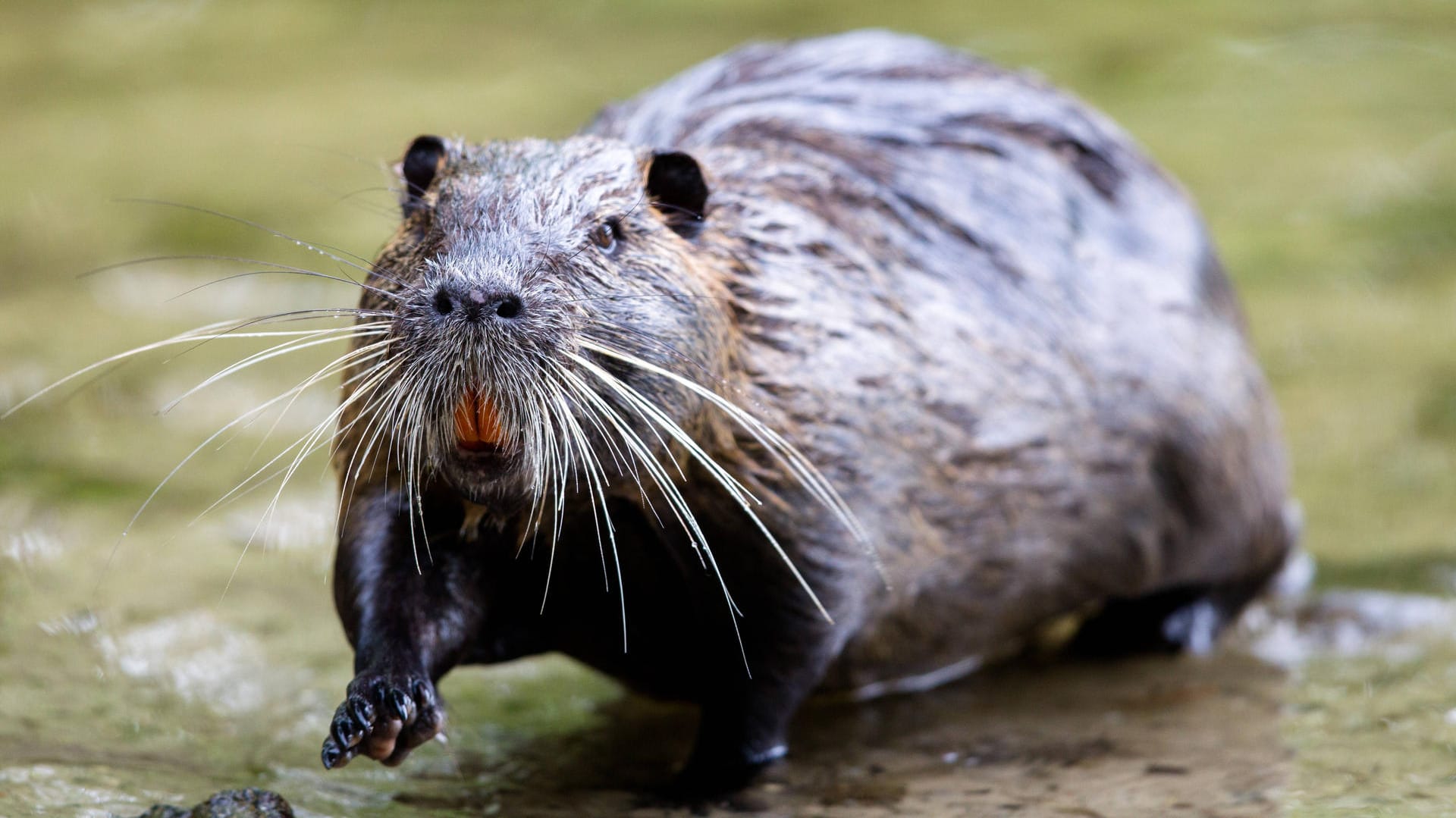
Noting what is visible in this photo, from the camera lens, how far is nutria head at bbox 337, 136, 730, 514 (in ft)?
10.2

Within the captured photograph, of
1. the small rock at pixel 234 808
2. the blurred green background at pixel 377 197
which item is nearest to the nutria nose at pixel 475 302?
the blurred green background at pixel 377 197

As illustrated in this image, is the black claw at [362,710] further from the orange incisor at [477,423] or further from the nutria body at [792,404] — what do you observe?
the orange incisor at [477,423]

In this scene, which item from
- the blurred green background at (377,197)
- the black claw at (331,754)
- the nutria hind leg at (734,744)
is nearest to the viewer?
the black claw at (331,754)

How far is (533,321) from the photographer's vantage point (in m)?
3.12

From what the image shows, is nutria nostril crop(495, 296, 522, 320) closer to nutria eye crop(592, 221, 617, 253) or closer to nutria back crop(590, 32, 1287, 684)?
nutria eye crop(592, 221, 617, 253)

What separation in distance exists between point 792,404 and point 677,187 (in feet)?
1.86

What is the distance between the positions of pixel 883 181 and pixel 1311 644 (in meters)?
1.94

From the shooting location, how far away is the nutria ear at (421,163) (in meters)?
3.63

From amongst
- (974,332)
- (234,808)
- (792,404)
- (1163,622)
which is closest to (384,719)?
(234,808)

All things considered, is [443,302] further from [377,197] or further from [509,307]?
[377,197]

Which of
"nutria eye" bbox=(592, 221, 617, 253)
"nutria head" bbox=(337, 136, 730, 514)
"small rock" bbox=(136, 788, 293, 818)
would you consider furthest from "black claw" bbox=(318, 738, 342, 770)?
"nutria eye" bbox=(592, 221, 617, 253)

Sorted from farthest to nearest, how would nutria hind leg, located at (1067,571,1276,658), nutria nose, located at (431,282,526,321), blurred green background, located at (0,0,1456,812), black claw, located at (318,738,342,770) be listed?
blurred green background, located at (0,0,1456,812), nutria hind leg, located at (1067,571,1276,658), black claw, located at (318,738,342,770), nutria nose, located at (431,282,526,321)

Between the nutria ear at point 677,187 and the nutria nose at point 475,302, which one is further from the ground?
the nutria ear at point 677,187

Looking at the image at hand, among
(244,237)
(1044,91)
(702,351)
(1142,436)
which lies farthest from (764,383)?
(244,237)
